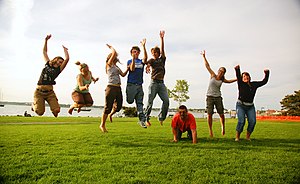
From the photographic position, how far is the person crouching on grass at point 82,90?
16.5ft

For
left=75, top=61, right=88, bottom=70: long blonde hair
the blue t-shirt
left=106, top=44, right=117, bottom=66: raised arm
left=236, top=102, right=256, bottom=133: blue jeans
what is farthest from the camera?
left=236, top=102, right=256, bottom=133: blue jeans

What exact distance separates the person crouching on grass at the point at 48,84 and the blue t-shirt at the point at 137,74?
151cm

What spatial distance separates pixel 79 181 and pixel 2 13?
2.83 meters

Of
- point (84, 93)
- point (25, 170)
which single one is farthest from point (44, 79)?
point (25, 170)

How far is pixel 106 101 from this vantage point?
5.88 meters

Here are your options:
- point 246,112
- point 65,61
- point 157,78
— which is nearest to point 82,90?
point 65,61

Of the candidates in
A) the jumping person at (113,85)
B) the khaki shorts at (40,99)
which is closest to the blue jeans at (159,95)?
the jumping person at (113,85)

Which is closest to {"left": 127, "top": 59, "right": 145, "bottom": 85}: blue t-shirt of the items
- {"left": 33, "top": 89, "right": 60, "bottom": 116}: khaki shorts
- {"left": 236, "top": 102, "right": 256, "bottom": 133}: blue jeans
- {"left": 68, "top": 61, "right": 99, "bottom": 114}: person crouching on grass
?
{"left": 68, "top": 61, "right": 99, "bottom": 114}: person crouching on grass

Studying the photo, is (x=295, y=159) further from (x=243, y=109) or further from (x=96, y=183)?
(x=96, y=183)

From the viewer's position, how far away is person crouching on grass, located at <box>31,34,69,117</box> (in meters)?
4.50

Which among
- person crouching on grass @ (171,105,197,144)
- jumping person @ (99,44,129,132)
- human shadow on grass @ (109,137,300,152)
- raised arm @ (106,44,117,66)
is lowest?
human shadow on grass @ (109,137,300,152)

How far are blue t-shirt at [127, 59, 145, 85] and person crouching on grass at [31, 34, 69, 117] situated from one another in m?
1.51

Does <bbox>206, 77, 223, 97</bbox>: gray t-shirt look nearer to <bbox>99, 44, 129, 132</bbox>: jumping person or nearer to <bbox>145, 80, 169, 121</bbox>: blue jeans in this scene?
<bbox>145, 80, 169, 121</bbox>: blue jeans

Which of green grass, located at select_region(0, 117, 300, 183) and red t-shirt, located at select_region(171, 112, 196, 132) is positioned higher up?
red t-shirt, located at select_region(171, 112, 196, 132)
